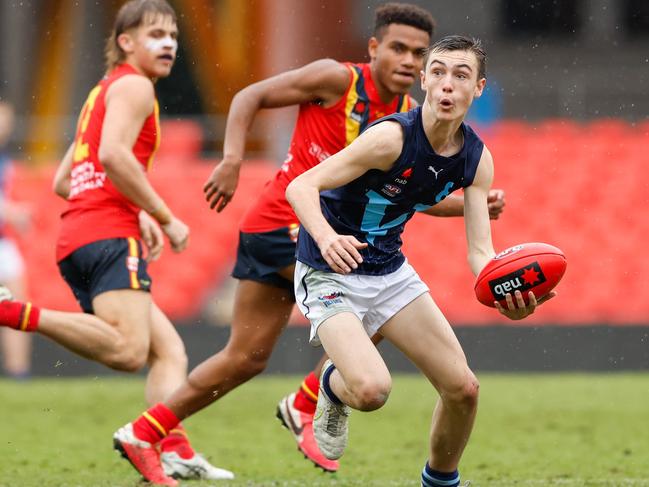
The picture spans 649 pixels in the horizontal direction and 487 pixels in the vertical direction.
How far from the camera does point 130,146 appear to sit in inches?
241

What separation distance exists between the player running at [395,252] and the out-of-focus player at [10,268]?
19.0ft

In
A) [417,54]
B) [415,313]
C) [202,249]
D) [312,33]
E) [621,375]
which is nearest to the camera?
[415,313]

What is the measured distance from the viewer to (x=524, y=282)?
4910 millimetres

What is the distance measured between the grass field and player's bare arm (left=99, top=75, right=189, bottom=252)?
133 cm

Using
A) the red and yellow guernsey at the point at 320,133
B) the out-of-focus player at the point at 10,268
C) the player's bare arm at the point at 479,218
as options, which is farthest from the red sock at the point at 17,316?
the out-of-focus player at the point at 10,268

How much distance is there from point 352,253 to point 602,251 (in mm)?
8137

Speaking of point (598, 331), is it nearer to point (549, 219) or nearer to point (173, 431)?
point (549, 219)

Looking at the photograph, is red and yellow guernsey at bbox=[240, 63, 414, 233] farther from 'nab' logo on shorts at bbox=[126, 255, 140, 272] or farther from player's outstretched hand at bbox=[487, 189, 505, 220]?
player's outstretched hand at bbox=[487, 189, 505, 220]

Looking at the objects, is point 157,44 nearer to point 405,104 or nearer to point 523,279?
point 405,104

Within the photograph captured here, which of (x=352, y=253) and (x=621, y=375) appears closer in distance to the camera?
(x=352, y=253)

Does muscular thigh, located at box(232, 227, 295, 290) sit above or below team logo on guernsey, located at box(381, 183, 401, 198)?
below

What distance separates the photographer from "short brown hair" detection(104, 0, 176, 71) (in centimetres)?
638

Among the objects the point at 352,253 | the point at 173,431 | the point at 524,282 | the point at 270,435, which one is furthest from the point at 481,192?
→ the point at 270,435

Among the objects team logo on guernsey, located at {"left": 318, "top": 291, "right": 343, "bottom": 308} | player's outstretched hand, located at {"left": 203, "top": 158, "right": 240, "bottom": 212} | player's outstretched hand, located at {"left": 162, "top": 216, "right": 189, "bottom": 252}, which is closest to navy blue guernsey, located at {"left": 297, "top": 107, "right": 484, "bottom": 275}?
team logo on guernsey, located at {"left": 318, "top": 291, "right": 343, "bottom": 308}
